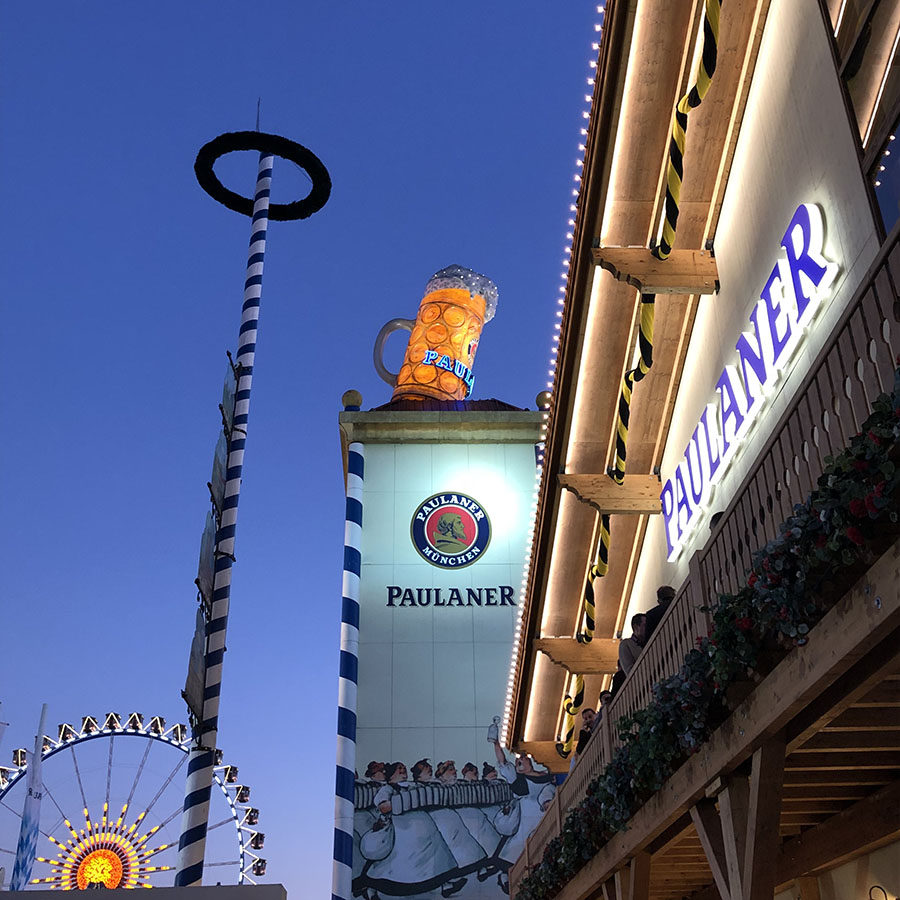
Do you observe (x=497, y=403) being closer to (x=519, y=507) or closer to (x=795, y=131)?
(x=519, y=507)

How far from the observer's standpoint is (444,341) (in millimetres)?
34719

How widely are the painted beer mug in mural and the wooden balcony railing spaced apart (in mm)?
25399

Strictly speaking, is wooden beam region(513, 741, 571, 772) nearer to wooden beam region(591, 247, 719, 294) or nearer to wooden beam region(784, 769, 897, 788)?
wooden beam region(591, 247, 719, 294)

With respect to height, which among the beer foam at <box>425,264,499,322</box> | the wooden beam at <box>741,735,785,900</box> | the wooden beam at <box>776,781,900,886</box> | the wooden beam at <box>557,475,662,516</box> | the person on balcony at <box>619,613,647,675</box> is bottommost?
the wooden beam at <box>741,735,785,900</box>

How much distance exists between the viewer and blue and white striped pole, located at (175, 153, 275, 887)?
1514 centimetres

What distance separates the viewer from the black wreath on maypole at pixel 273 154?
2256 cm

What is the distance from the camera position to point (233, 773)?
30484 millimetres

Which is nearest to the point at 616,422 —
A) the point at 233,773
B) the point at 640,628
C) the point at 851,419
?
the point at 640,628

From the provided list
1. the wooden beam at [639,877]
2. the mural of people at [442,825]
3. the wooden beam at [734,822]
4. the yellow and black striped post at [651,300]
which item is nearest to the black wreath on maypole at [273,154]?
the yellow and black striped post at [651,300]

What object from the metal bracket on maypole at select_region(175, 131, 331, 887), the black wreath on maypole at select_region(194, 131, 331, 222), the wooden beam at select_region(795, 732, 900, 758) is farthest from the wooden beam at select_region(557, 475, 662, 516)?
the black wreath on maypole at select_region(194, 131, 331, 222)

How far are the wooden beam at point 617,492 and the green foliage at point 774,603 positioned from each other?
570 cm

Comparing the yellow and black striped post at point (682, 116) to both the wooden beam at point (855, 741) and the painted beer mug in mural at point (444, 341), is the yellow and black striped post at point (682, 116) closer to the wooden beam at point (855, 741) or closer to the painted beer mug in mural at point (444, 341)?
the wooden beam at point (855, 741)

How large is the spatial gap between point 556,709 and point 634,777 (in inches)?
414

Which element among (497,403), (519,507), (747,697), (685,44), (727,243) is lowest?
(747,697)
